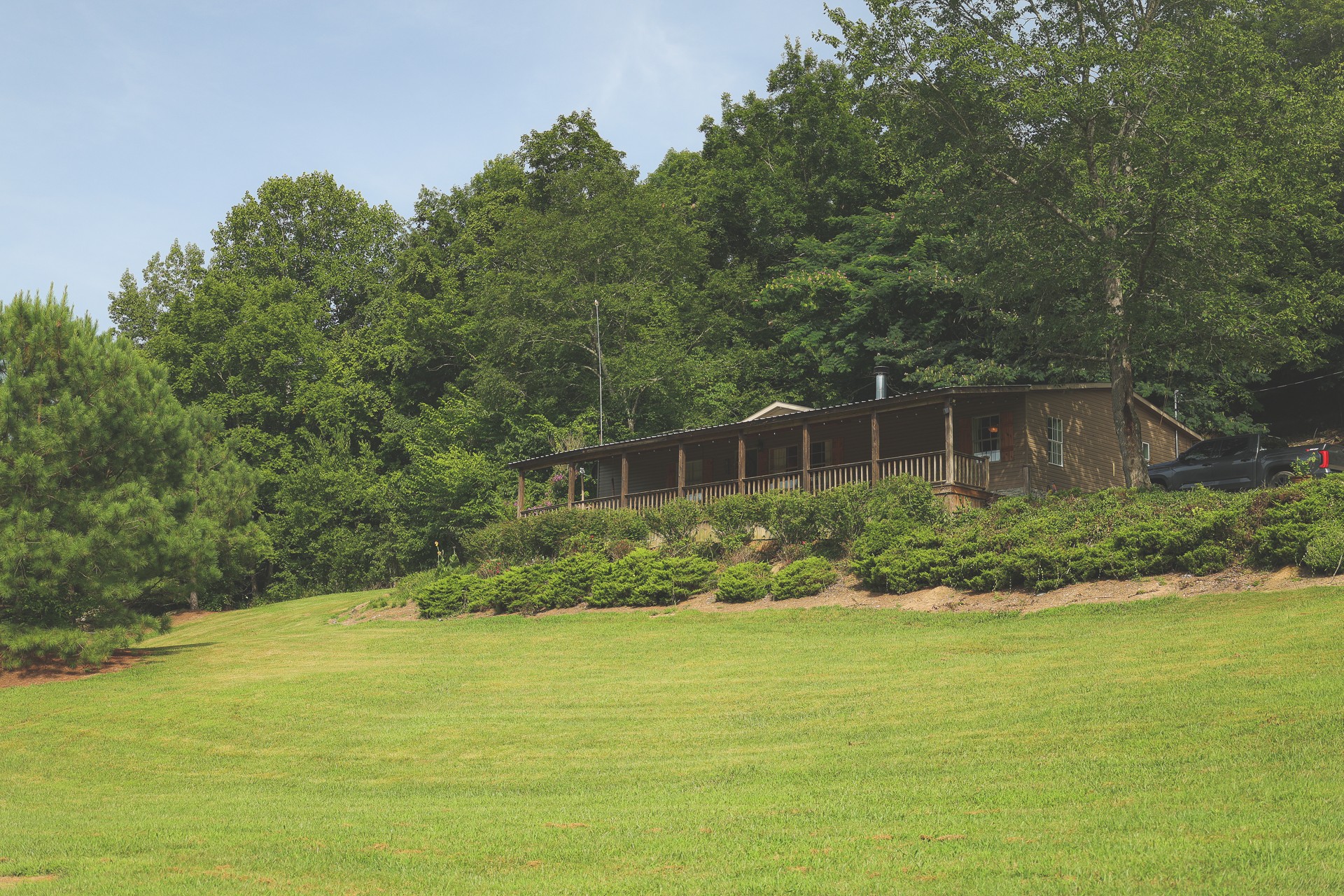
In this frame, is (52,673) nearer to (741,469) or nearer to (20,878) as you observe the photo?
(20,878)

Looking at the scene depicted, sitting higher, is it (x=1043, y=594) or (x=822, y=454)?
(x=822, y=454)

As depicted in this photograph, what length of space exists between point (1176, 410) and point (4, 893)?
37646 mm

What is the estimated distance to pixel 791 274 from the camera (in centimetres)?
4459

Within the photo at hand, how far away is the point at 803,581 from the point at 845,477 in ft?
20.9

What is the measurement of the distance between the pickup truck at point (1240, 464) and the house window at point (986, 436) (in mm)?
4055

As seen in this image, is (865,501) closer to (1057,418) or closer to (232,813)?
(1057,418)

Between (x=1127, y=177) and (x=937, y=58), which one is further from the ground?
(x=937, y=58)

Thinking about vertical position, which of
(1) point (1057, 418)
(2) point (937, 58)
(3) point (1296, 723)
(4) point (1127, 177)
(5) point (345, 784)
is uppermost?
(2) point (937, 58)

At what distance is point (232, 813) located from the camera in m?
10.1

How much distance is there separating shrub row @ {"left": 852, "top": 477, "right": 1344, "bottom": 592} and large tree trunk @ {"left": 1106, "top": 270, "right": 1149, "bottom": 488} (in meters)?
5.11

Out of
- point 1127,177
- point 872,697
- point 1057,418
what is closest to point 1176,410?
point 1057,418

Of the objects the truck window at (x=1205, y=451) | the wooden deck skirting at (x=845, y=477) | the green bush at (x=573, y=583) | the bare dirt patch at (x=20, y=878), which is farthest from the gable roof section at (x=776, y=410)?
the bare dirt patch at (x=20, y=878)

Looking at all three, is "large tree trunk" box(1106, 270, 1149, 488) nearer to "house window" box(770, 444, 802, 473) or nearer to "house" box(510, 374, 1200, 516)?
"house" box(510, 374, 1200, 516)

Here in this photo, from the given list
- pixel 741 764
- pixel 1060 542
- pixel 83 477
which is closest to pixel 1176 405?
pixel 1060 542
